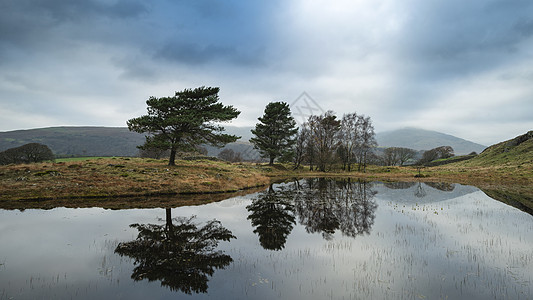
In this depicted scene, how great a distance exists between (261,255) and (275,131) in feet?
181

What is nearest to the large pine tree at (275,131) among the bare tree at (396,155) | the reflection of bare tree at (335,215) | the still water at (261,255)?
the reflection of bare tree at (335,215)

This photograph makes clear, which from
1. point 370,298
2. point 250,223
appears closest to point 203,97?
point 250,223

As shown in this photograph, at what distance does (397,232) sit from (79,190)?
26.5 m

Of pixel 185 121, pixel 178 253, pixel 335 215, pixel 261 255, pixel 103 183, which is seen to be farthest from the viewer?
pixel 185 121

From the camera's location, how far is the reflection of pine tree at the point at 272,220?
1136 centimetres

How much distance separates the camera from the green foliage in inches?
1282

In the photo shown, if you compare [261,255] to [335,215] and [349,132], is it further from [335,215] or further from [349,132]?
[349,132]

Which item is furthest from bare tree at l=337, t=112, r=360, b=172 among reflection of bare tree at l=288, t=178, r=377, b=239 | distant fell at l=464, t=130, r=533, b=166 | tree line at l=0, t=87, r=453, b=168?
reflection of bare tree at l=288, t=178, r=377, b=239

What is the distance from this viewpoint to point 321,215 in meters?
16.8

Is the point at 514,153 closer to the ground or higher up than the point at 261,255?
higher up

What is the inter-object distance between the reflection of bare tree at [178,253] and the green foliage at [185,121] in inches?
861

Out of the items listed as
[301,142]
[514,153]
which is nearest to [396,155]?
[514,153]

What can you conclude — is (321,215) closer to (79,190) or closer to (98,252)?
(98,252)

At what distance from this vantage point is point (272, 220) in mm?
15305
